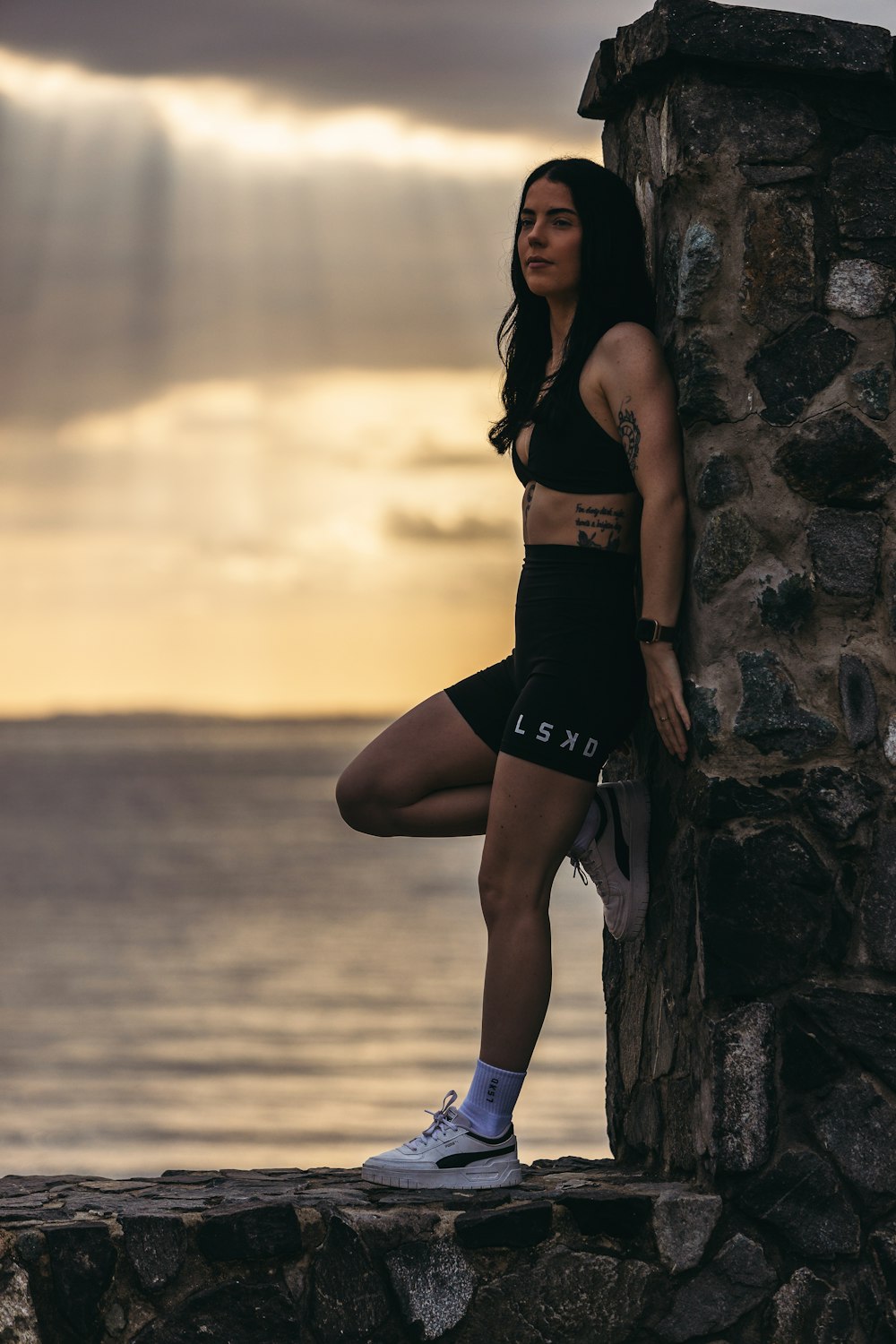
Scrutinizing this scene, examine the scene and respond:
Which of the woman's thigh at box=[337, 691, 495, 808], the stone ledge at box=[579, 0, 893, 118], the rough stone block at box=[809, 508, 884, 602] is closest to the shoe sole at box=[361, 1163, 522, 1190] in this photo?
the woman's thigh at box=[337, 691, 495, 808]

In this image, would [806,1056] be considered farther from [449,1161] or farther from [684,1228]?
[449,1161]

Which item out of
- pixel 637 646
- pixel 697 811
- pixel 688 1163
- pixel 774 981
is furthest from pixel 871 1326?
pixel 637 646

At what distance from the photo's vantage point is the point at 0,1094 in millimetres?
14141

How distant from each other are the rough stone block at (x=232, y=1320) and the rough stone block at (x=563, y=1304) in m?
0.28

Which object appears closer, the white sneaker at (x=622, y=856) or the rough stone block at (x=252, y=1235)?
the rough stone block at (x=252, y=1235)

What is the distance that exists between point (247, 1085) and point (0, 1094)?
6.22ft

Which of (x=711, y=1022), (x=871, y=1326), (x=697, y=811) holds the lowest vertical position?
(x=871, y=1326)

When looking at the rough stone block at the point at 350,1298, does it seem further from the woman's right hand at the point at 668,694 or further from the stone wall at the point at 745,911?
the woman's right hand at the point at 668,694

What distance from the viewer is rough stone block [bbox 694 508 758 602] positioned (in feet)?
12.2

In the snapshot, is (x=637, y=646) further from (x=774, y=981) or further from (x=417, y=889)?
(x=417, y=889)

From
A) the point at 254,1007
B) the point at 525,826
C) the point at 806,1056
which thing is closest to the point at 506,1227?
the point at 806,1056

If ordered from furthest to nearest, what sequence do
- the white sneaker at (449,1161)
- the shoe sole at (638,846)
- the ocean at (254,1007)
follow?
the ocean at (254,1007) < the shoe sole at (638,846) < the white sneaker at (449,1161)

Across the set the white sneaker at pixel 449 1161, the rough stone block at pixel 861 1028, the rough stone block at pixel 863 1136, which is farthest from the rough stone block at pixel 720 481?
the white sneaker at pixel 449 1161

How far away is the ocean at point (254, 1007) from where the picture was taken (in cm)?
1242
